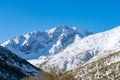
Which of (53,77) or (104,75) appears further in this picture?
(104,75)

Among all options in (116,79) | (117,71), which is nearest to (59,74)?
(116,79)

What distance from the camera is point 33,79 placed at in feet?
465

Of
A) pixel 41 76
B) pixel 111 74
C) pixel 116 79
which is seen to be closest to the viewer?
pixel 41 76

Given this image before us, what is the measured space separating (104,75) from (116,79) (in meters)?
16.0

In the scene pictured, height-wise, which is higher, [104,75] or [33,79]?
[104,75]

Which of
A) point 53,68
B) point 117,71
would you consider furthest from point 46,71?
point 117,71

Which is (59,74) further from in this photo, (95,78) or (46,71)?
(95,78)

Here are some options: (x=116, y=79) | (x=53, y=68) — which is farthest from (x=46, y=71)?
(x=116, y=79)

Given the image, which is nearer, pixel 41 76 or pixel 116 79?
pixel 41 76

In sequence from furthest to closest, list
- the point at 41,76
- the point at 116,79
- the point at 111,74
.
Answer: the point at 111,74 → the point at 116,79 → the point at 41,76

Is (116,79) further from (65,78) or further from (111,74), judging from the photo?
(65,78)

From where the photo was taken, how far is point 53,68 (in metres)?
143

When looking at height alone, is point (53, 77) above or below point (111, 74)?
below

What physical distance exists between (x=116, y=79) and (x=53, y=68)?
165ft
